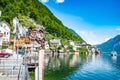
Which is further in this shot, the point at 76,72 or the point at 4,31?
the point at 4,31

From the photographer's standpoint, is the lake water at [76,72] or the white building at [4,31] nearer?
the lake water at [76,72]

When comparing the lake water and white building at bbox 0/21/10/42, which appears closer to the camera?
the lake water

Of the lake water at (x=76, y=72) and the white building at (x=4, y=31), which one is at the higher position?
the white building at (x=4, y=31)

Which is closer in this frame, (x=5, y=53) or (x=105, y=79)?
(x=5, y=53)

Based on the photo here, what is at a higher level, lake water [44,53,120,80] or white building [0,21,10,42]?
white building [0,21,10,42]

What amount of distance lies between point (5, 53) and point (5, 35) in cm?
7422

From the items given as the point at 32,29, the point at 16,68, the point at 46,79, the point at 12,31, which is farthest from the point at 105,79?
the point at 32,29

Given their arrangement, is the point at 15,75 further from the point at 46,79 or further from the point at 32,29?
the point at 32,29

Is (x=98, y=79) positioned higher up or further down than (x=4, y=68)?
further down

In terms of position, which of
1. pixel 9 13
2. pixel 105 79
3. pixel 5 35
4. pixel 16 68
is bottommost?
pixel 105 79

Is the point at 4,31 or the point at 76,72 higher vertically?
the point at 4,31

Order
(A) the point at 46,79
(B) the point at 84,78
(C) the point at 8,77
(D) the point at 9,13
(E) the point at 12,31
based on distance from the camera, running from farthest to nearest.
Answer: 1. (D) the point at 9,13
2. (E) the point at 12,31
3. (B) the point at 84,78
4. (A) the point at 46,79
5. (C) the point at 8,77

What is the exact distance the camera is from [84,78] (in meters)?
79.6

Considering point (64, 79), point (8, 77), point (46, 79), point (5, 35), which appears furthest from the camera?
point (5, 35)
